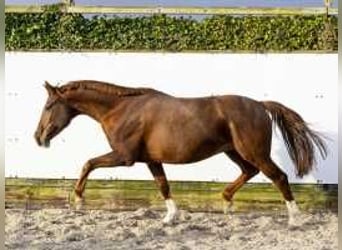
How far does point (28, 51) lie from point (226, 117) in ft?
6.03

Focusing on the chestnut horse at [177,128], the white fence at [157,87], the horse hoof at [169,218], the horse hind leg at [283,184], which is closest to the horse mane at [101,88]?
the chestnut horse at [177,128]

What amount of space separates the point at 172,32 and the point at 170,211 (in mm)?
1508

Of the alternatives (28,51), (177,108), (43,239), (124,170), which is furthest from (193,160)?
(28,51)

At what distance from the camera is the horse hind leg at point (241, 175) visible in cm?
591

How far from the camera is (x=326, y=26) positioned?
6352mm

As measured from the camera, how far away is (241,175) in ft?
19.6

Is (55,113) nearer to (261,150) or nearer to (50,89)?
(50,89)

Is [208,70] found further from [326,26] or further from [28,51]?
[28,51]

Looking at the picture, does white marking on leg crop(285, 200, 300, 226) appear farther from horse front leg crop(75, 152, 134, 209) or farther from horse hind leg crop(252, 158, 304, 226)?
horse front leg crop(75, 152, 134, 209)

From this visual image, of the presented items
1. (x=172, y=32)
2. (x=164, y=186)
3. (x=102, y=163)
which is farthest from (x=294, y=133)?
(x=102, y=163)

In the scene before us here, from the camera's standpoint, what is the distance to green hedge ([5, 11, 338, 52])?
6.40 metres

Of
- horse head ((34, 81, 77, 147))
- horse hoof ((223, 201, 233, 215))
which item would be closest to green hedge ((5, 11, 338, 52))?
horse head ((34, 81, 77, 147))

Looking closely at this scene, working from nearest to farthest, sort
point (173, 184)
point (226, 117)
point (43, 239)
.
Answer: point (43, 239) → point (226, 117) → point (173, 184)

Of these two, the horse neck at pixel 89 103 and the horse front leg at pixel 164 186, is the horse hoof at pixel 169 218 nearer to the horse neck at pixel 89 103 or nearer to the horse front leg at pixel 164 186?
the horse front leg at pixel 164 186
